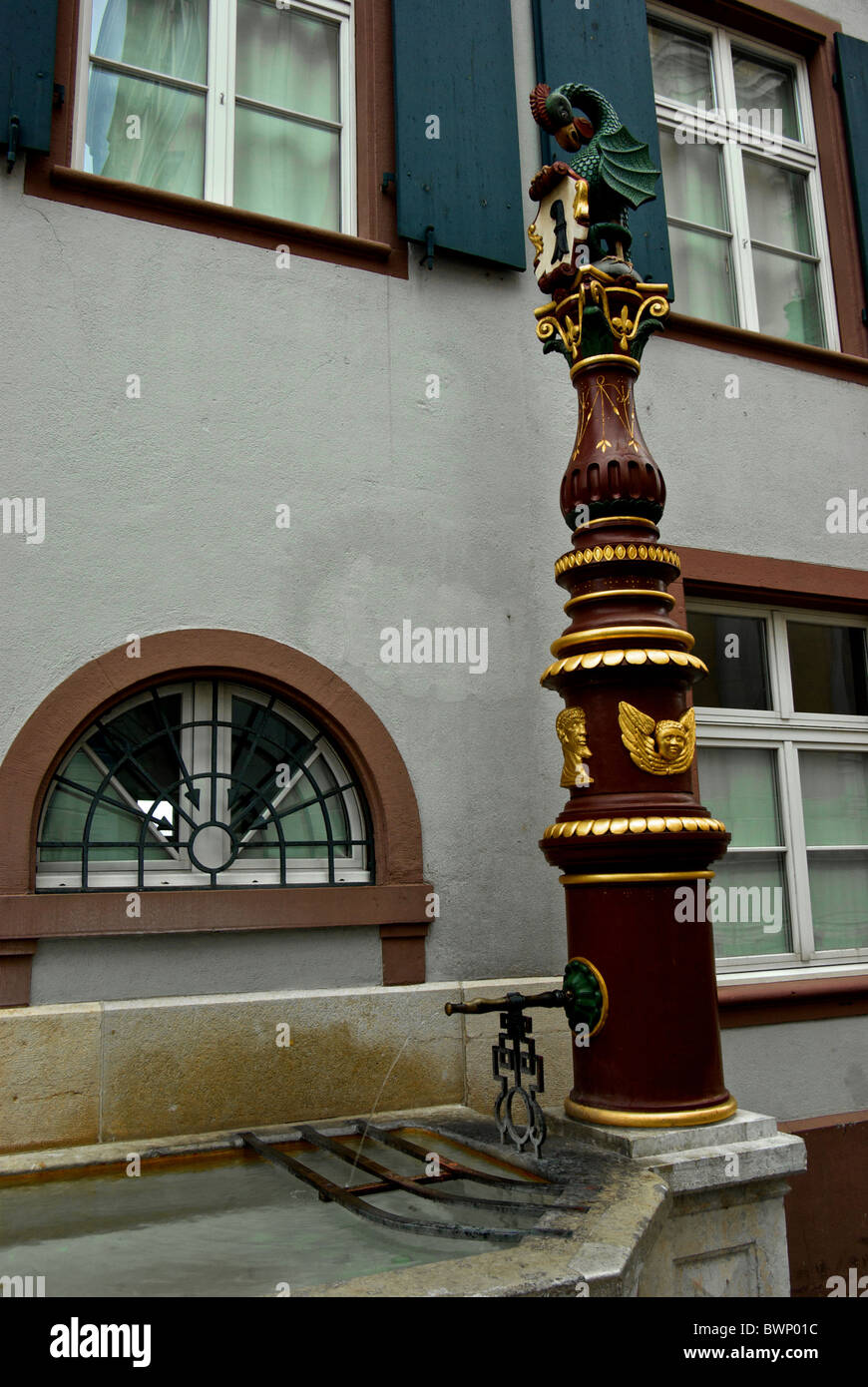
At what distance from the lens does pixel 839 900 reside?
5691mm

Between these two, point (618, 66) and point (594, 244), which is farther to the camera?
point (618, 66)

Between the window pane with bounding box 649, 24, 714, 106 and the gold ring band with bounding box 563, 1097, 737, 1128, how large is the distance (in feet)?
18.2

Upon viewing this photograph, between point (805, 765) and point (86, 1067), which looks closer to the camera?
point (86, 1067)

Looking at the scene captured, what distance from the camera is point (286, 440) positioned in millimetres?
4457

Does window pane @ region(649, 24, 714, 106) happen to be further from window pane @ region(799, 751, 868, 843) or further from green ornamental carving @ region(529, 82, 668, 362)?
window pane @ region(799, 751, 868, 843)

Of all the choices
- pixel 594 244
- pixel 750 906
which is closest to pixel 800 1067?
pixel 750 906

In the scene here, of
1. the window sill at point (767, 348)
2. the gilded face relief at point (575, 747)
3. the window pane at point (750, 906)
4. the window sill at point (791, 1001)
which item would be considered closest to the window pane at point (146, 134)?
the window sill at point (767, 348)

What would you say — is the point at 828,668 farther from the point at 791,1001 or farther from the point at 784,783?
the point at 791,1001

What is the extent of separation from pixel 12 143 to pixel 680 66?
4.07 metres

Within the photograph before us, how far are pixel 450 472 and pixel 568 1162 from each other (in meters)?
2.89
